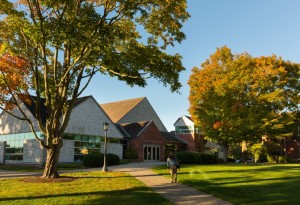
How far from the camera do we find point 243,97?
40438 millimetres

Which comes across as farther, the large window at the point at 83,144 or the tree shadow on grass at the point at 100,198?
the large window at the point at 83,144

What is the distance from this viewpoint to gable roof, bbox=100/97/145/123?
53.5 m

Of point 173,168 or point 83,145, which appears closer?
point 173,168

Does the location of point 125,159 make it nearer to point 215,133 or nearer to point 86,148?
point 86,148

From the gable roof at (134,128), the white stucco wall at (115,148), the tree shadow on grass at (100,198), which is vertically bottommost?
the tree shadow on grass at (100,198)

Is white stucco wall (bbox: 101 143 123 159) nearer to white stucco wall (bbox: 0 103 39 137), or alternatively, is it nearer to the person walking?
white stucco wall (bbox: 0 103 39 137)

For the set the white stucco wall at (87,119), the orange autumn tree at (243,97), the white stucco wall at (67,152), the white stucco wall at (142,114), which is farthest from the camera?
the white stucco wall at (142,114)

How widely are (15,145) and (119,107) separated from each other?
20.9m

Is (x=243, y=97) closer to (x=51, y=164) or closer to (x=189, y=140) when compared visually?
(x=189, y=140)

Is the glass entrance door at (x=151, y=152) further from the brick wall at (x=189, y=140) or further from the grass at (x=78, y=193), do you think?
the grass at (x=78, y=193)

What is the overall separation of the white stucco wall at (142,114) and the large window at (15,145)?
53.9ft

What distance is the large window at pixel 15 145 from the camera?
37.8 m

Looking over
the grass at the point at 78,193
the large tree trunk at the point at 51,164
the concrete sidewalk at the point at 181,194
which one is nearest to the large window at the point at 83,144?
the large tree trunk at the point at 51,164

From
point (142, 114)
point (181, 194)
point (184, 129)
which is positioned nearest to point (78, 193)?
point (181, 194)
